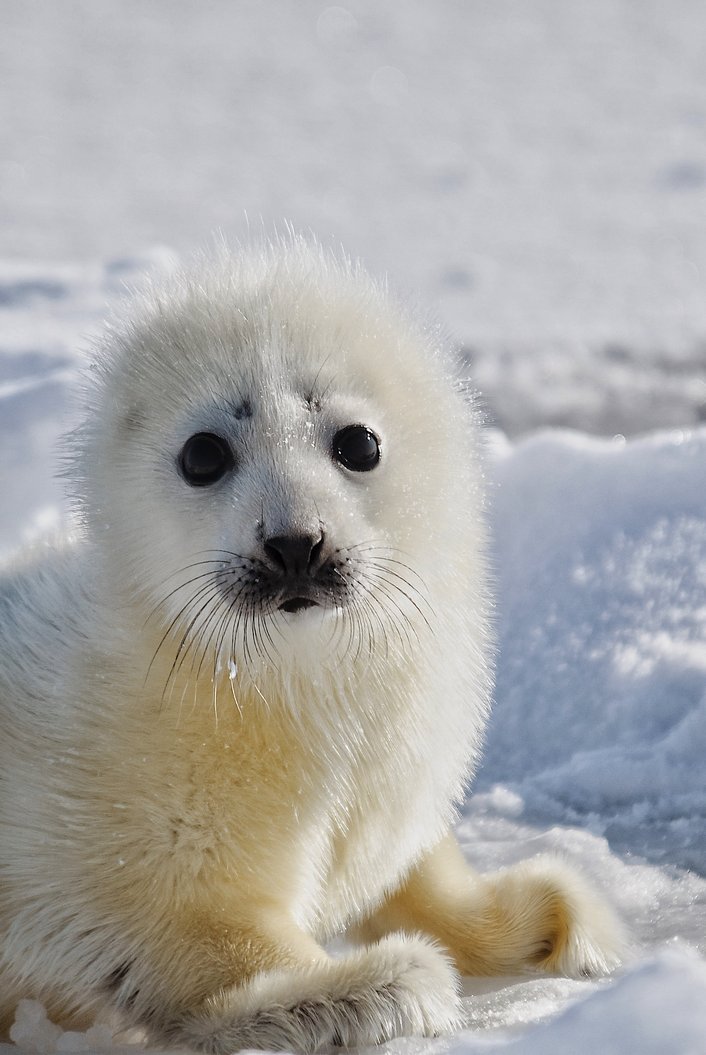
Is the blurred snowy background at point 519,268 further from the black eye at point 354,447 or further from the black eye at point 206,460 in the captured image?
the black eye at point 206,460

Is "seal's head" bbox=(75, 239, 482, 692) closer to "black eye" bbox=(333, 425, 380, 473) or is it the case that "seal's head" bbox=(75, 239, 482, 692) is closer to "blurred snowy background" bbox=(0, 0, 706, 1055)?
"black eye" bbox=(333, 425, 380, 473)

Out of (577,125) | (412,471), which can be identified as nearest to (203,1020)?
(412,471)

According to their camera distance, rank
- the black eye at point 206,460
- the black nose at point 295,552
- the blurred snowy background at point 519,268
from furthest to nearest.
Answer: the blurred snowy background at point 519,268
the black eye at point 206,460
the black nose at point 295,552

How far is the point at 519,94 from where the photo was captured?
11547 millimetres

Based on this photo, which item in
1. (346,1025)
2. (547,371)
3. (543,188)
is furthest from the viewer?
(543,188)

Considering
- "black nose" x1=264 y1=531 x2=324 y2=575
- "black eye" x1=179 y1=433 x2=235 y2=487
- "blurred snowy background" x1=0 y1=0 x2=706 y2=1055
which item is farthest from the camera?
"blurred snowy background" x1=0 y1=0 x2=706 y2=1055

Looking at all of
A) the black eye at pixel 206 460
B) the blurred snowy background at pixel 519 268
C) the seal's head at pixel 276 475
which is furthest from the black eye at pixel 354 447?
the blurred snowy background at pixel 519 268

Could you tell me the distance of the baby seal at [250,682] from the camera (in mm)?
2109

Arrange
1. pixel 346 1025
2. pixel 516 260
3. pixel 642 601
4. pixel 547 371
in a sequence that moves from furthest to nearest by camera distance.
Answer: pixel 516 260 < pixel 547 371 < pixel 642 601 < pixel 346 1025

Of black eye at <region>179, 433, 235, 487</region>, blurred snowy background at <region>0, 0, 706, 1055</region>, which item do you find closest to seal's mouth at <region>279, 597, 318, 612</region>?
black eye at <region>179, 433, 235, 487</region>

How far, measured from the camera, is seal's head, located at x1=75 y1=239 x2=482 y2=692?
2.12 metres

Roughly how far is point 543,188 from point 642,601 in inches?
258

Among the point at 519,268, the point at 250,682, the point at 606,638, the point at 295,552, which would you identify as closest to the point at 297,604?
the point at 295,552

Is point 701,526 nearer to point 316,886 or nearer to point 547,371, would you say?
point 316,886
